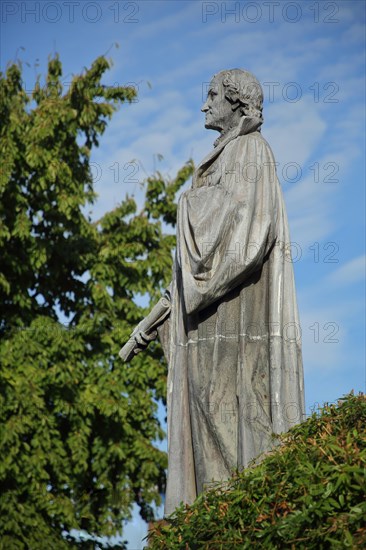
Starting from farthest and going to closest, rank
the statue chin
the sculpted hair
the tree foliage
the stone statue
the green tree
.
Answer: the green tree → the statue chin → the sculpted hair → the stone statue → the tree foliage

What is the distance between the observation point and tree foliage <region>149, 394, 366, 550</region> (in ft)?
19.0

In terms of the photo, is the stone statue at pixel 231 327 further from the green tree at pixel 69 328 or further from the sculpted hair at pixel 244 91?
the green tree at pixel 69 328

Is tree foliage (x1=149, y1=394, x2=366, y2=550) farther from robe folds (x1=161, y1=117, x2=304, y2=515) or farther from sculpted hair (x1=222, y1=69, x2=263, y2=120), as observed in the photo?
sculpted hair (x1=222, y1=69, x2=263, y2=120)

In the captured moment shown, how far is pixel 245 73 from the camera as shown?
9.32 meters

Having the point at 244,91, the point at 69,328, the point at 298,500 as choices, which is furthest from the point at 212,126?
the point at 69,328

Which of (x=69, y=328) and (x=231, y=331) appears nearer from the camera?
(x=231, y=331)

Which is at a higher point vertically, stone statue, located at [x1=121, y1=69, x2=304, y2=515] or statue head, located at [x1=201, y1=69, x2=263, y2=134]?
statue head, located at [x1=201, y1=69, x2=263, y2=134]

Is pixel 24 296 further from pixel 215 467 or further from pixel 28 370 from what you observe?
pixel 215 467

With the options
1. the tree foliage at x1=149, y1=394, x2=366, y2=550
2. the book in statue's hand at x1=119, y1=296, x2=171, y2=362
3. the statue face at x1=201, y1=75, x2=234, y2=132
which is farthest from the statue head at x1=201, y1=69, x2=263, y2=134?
the tree foliage at x1=149, y1=394, x2=366, y2=550

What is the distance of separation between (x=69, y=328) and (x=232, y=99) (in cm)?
1485

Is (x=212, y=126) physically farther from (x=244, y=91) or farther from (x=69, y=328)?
(x=69, y=328)

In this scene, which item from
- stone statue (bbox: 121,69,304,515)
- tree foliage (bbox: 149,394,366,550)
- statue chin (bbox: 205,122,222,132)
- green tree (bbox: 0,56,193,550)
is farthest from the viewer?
green tree (bbox: 0,56,193,550)

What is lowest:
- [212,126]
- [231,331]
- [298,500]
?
[298,500]

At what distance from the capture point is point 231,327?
875 centimetres
